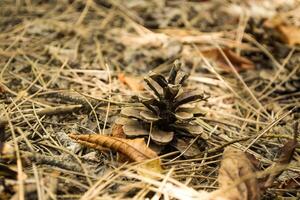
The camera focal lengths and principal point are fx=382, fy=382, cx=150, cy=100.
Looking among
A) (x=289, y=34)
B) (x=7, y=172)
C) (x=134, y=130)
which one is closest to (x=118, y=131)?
(x=134, y=130)

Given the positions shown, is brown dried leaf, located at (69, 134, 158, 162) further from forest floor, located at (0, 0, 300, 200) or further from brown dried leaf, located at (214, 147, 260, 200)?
brown dried leaf, located at (214, 147, 260, 200)

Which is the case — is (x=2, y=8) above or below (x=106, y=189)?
above

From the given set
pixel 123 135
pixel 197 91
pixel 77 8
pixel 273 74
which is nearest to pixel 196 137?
pixel 197 91

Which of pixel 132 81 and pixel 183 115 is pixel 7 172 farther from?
pixel 132 81

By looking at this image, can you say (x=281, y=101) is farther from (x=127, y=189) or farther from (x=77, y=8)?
(x=77, y=8)

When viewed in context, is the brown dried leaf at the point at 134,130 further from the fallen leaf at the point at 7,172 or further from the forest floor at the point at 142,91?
the fallen leaf at the point at 7,172

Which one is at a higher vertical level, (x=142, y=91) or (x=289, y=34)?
(x=289, y=34)
